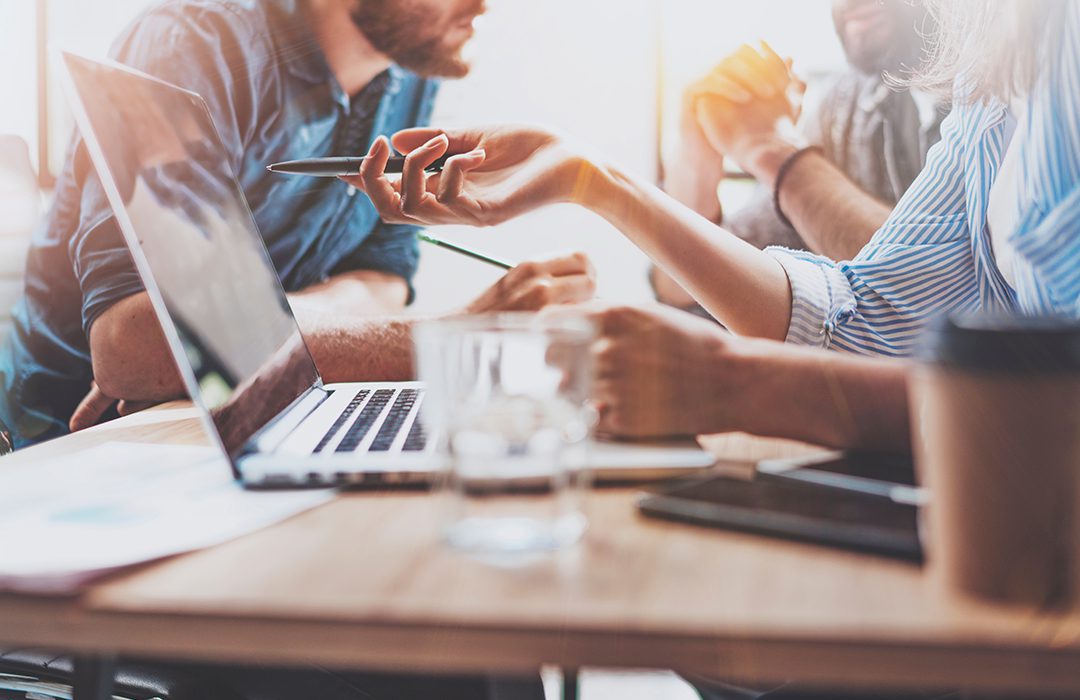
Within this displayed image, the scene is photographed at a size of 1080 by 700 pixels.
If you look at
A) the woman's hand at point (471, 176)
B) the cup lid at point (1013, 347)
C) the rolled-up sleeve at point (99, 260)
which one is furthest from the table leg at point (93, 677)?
the rolled-up sleeve at point (99, 260)

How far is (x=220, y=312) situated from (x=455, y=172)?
0.94 ft

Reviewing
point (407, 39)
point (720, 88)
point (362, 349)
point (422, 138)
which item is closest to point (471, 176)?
point (422, 138)

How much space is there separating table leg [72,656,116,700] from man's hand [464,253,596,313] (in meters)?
0.65

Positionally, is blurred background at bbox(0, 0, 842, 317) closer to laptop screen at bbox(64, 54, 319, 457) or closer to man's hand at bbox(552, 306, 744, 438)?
laptop screen at bbox(64, 54, 319, 457)

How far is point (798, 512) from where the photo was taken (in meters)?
0.47

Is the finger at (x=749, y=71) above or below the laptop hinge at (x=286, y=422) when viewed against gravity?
above

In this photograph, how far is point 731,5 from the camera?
178 centimetres

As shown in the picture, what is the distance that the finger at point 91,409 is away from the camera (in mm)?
1583

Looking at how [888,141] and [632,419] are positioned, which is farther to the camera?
[888,141]

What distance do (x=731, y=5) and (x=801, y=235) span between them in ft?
1.58

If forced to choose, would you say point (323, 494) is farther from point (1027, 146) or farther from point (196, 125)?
point (1027, 146)

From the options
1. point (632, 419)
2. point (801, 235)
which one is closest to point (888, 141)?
point (801, 235)

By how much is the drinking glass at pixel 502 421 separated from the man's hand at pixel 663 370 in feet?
0.48

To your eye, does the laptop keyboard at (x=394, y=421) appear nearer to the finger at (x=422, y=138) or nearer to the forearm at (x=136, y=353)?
the finger at (x=422, y=138)
